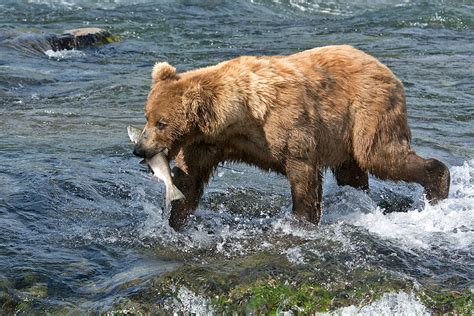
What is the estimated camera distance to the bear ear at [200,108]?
18.6ft

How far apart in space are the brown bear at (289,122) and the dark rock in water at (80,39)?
352 inches

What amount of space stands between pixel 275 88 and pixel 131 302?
5.68 ft

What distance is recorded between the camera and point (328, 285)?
5281 millimetres

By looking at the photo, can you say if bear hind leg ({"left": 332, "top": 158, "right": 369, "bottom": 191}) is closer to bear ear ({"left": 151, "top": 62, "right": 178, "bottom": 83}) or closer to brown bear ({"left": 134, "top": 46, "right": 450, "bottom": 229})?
brown bear ({"left": 134, "top": 46, "right": 450, "bottom": 229})

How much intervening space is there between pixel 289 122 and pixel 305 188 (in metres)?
0.48

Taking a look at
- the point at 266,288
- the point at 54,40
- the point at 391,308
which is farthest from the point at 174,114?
the point at 54,40

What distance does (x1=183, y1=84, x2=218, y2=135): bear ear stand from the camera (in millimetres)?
5668

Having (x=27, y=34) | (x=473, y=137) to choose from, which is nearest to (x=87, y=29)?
(x=27, y=34)

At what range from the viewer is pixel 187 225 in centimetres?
638

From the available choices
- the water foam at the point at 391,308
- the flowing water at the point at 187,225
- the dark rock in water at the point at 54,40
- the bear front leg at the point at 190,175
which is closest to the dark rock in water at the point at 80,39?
the dark rock in water at the point at 54,40

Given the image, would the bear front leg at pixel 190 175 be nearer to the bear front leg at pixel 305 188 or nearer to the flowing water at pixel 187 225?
the flowing water at pixel 187 225

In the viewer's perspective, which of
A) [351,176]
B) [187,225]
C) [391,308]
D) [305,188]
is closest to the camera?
[391,308]

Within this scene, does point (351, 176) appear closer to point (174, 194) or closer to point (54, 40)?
point (174, 194)

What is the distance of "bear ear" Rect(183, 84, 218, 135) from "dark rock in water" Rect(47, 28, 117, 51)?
923 centimetres
